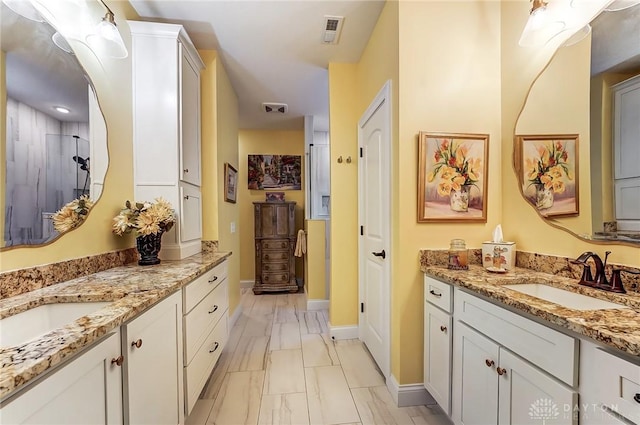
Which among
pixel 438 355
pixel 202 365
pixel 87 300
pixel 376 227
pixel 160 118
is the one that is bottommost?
pixel 202 365

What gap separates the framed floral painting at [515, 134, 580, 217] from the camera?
1350 mm

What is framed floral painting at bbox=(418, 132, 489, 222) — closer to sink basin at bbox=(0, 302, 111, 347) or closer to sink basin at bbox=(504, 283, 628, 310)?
sink basin at bbox=(504, 283, 628, 310)

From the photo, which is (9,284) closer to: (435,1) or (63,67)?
(63,67)

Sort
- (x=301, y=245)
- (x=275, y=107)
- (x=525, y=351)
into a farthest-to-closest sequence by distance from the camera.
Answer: (x=301, y=245) → (x=275, y=107) → (x=525, y=351)

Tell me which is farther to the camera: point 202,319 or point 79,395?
point 202,319

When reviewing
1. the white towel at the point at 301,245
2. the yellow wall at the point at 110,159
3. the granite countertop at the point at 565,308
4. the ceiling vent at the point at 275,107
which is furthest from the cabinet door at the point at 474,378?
the ceiling vent at the point at 275,107

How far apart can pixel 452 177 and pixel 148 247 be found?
78.9 inches

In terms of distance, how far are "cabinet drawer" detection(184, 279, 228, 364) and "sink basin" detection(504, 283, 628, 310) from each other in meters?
1.68

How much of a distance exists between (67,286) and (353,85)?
272 cm

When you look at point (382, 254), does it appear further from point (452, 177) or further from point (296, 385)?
point (296, 385)

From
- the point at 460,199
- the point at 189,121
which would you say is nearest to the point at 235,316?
the point at 189,121

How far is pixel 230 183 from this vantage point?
3.02m

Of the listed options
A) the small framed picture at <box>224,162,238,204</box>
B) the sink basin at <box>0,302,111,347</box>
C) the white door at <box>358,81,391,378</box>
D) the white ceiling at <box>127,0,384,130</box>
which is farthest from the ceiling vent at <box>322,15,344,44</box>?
the sink basin at <box>0,302,111,347</box>

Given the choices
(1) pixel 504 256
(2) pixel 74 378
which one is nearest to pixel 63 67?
(2) pixel 74 378
